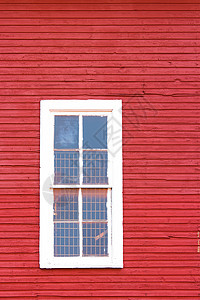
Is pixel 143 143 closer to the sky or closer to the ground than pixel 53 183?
closer to the sky

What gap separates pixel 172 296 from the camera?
5289 mm

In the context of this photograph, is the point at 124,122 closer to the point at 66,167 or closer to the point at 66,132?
the point at 66,132

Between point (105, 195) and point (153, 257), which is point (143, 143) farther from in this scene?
point (153, 257)

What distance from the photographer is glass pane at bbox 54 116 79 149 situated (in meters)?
5.53

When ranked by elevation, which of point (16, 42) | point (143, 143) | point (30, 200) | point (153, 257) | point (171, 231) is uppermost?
point (16, 42)

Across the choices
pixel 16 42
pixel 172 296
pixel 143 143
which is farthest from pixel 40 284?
pixel 16 42

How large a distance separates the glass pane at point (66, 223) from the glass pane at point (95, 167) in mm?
259

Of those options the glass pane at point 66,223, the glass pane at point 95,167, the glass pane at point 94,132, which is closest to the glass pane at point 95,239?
the glass pane at point 66,223

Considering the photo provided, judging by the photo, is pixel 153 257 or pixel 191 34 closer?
pixel 153 257

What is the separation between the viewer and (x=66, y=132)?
5543mm

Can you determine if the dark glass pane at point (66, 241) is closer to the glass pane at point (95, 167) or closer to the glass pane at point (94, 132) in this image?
the glass pane at point (95, 167)

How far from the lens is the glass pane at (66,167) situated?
5.45 m

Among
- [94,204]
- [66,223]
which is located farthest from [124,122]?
[66,223]

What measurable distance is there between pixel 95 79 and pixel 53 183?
58.8 inches
